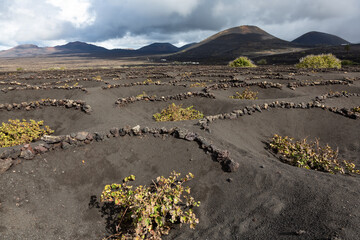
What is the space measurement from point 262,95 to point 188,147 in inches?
439

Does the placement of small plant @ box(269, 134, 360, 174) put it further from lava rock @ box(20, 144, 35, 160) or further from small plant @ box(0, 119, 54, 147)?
small plant @ box(0, 119, 54, 147)

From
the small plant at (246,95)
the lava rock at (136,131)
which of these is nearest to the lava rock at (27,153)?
the lava rock at (136,131)

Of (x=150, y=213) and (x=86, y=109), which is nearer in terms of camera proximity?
(x=150, y=213)

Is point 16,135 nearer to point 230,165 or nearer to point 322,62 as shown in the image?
point 230,165

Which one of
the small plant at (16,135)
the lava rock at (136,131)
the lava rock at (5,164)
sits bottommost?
the small plant at (16,135)

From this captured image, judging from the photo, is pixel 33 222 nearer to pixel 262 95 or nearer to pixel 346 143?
pixel 346 143

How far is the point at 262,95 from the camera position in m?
15.1

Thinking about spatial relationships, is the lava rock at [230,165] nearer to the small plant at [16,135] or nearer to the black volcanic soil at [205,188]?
the black volcanic soil at [205,188]

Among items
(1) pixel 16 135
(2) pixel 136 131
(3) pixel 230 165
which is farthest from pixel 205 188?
(1) pixel 16 135

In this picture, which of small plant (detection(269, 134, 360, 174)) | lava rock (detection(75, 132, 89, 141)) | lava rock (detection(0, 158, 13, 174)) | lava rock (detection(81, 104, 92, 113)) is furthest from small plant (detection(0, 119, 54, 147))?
small plant (detection(269, 134, 360, 174))

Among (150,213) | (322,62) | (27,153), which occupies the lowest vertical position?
(150,213)

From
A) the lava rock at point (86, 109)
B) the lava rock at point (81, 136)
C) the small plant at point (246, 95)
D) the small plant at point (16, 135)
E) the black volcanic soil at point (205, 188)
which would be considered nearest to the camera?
the black volcanic soil at point (205, 188)

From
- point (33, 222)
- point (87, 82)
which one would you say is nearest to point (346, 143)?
point (33, 222)

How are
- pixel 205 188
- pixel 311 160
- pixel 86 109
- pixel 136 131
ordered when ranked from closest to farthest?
pixel 205 188 → pixel 311 160 → pixel 136 131 → pixel 86 109
